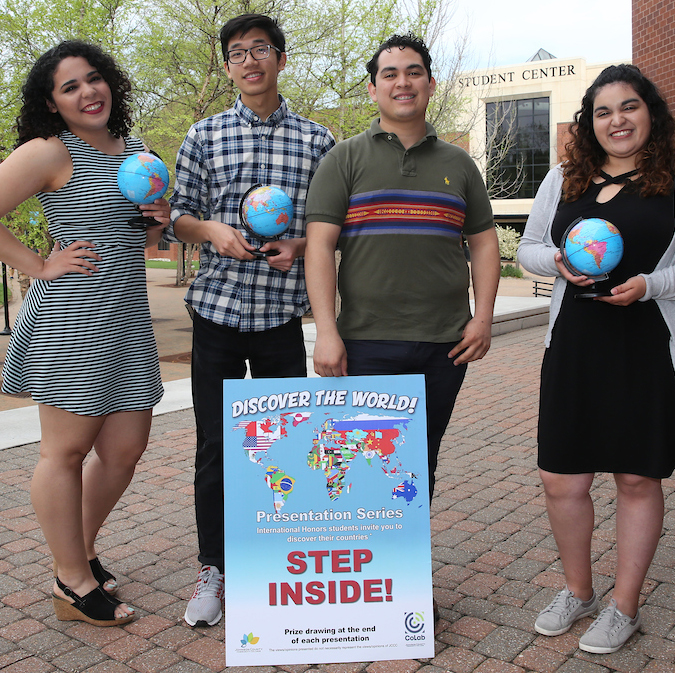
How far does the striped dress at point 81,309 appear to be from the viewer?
10.1ft

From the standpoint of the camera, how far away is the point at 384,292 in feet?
9.78

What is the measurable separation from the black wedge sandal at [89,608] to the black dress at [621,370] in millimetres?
→ 2062

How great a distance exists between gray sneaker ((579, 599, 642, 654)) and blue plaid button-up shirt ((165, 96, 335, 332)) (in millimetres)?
1822

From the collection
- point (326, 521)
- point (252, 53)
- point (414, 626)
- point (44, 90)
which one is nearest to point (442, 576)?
point (414, 626)

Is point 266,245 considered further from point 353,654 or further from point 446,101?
point 446,101

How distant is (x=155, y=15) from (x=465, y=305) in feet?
43.5

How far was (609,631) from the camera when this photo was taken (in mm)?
3004

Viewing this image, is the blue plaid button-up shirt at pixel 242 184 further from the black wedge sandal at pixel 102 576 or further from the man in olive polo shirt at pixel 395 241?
the black wedge sandal at pixel 102 576

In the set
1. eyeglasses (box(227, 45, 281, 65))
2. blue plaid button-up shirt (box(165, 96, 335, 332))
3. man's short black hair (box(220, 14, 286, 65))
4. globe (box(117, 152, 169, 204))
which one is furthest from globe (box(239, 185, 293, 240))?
man's short black hair (box(220, 14, 286, 65))

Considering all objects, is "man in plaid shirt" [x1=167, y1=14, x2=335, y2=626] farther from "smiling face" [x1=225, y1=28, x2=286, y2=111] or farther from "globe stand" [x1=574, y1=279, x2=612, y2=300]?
"globe stand" [x1=574, y1=279, x2=612, y2=300]

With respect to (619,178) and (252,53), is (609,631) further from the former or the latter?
(252,53)

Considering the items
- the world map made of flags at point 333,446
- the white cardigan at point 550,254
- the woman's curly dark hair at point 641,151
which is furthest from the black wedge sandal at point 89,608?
the woman's curly dark hair at point 641,151

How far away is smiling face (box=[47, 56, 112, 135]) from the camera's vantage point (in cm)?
301

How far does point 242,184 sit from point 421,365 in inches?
42.8
